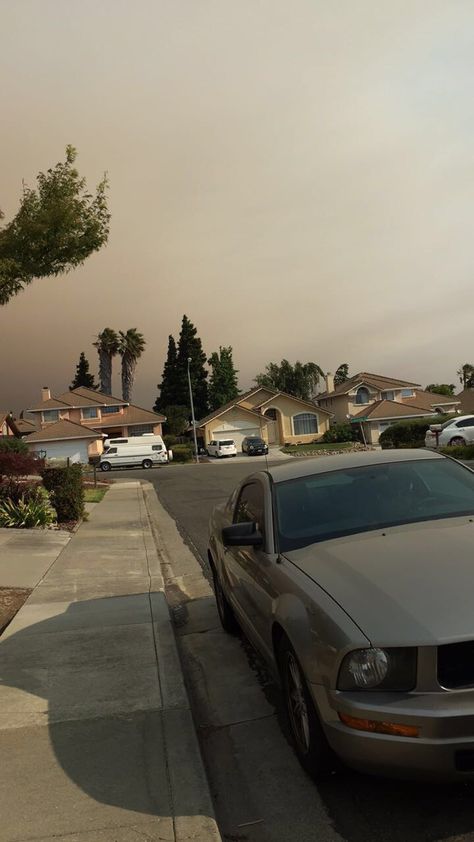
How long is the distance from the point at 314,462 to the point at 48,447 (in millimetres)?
51308

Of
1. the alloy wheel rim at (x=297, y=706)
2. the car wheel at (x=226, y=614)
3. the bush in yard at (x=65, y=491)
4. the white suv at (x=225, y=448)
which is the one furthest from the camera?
the white suv at (x=225, y=448)

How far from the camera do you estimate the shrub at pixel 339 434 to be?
60750 millimetres

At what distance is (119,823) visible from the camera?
3008 mm

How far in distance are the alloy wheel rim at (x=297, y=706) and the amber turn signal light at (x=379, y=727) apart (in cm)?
44

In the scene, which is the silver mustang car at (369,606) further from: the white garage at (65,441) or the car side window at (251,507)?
the white garage at (65,441)

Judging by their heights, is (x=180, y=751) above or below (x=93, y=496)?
below

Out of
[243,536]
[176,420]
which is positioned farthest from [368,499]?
[176,420]

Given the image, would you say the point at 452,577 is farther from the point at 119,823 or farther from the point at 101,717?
the point at 101,717

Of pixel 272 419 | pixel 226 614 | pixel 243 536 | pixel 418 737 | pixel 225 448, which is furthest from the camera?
pixel 272 419

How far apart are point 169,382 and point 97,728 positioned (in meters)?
78.1

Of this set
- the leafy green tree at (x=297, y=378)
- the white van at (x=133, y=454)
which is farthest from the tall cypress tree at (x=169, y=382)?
the white van at (x=133, y=454)

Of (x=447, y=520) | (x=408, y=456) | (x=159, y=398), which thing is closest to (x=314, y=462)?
(x=408, y=456)

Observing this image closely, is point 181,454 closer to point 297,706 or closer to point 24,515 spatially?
point 24,515

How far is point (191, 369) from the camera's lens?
8100 cm
